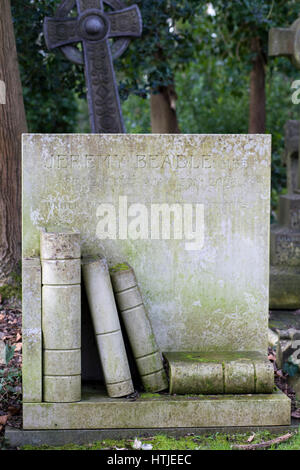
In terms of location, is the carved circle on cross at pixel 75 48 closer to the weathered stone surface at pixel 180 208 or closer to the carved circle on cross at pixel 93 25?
the carved circle on cross at pixel 93 25

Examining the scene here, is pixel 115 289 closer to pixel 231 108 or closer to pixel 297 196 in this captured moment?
pixel 297 196

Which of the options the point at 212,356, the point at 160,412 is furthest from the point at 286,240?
the point at 160,412

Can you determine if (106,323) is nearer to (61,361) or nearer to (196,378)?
(61,361)

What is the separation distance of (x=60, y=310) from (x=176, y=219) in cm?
101

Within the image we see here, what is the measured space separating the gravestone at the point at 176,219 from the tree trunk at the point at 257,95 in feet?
21.6

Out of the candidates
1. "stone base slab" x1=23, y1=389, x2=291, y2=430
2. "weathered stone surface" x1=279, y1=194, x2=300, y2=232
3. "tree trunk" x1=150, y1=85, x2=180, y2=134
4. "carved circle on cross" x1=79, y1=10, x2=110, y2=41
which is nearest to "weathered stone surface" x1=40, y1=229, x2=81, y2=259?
"stone base slab" x1=23, y1=389, x2=291, y2=430

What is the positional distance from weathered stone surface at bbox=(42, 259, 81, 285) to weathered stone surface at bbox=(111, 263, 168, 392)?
1.09 ft

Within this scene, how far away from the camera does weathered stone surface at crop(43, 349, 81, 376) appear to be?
3.58 m

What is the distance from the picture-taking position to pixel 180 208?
13.3 feet

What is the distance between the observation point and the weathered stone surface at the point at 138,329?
3.78 metres

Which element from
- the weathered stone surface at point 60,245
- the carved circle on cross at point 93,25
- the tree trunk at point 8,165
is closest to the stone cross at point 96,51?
the carved circle on cross at point 93,25

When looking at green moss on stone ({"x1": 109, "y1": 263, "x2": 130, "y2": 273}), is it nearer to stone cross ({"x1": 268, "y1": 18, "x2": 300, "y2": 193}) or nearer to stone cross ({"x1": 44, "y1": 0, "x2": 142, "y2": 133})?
stone cross ({"x1": 44, "y1": 0, "x2": 142, "y2": 133})
